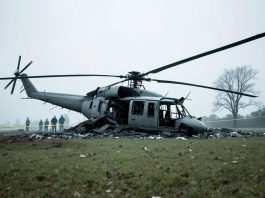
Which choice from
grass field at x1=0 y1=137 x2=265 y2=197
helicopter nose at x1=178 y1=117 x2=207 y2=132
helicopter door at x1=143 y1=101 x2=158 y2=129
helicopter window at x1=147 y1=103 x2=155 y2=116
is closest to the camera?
grass field at x1=0 y1=137 x2=265 y2=197

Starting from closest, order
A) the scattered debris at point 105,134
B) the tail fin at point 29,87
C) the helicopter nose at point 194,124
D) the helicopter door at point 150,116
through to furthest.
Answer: the scattered debris at point 105,134
the helicopter nose at point 194,124
the helicopter door at point 150,116
the tail fin at point 29,87

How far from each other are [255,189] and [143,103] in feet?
41.2

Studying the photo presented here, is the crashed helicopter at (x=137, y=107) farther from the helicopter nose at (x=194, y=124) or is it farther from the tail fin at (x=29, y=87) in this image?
the tail fin at (x=29, y=87)

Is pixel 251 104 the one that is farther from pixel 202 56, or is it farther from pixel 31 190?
pixel 31 190

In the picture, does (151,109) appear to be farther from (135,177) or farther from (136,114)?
(135,177)

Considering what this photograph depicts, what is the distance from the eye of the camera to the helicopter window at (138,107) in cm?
1661

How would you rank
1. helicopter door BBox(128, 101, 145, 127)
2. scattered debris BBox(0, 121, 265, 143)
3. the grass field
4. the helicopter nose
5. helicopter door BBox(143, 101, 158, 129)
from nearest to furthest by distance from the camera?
the grass field, scattered debris BBox(0, 121, 265, 143), the helicopter nose, helicopter door BBox(143, 101, 158, 129), helicopter door BBox(128, 101, 145, 127)

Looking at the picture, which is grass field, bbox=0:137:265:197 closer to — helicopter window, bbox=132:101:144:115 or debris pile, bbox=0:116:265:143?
debris pile, bbox=0:116:265:143

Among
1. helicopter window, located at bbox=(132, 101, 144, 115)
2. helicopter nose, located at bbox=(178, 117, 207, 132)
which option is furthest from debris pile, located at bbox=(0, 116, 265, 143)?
helicopter window, located at bbox=(132, 101, 144, 115)

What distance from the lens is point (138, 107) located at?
16.7 metres

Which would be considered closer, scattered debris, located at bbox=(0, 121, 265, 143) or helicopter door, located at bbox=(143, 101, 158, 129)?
scattered debris, located at bbox=(0, 121, 265, 143)

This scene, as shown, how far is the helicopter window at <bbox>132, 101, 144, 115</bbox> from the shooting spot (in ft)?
54.5

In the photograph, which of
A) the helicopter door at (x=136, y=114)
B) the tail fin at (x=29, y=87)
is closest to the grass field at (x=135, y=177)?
the helicopter door at (x=136, y=114)

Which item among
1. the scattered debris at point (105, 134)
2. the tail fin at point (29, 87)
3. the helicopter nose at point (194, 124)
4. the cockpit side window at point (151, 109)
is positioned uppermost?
the tail fin at point (29, 87)
